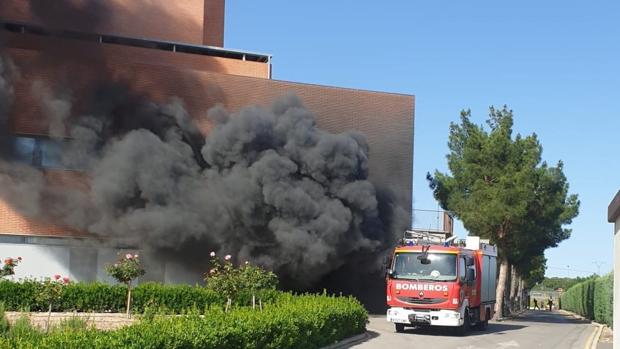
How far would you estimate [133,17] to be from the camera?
3684 centimetres

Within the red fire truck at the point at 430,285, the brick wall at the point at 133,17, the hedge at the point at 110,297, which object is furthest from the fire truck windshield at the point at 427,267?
the brick wall at the point at 133,17

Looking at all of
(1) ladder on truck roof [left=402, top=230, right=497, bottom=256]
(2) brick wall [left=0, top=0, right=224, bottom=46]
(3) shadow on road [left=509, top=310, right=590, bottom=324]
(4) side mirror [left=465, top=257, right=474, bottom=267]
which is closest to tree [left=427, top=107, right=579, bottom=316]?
(3) shadow on road [left=509, top=310, right=590, bottom=324]

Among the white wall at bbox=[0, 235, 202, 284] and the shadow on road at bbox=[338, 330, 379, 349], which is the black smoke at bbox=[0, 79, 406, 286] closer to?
the white wall at bbox=[0, 235, 202, 284]

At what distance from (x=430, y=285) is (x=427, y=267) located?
0.57m

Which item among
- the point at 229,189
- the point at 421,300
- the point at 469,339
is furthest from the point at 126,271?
the point at 469,339

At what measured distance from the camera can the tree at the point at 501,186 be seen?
33.9 metres

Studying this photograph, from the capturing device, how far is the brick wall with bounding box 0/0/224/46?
31.3 m

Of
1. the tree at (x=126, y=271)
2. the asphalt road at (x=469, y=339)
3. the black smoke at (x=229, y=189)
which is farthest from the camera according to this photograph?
the black smoke at (x=229, y=189)

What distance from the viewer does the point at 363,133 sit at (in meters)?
33.4

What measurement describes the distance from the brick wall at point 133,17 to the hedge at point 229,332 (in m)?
18.4

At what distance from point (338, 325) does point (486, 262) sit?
977cm

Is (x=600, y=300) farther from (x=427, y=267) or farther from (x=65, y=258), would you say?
(x=65, y=258)

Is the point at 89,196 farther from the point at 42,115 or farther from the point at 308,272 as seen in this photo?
the point at 308,272

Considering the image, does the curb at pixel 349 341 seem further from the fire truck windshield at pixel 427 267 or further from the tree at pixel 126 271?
the tree at pixel 126 271
